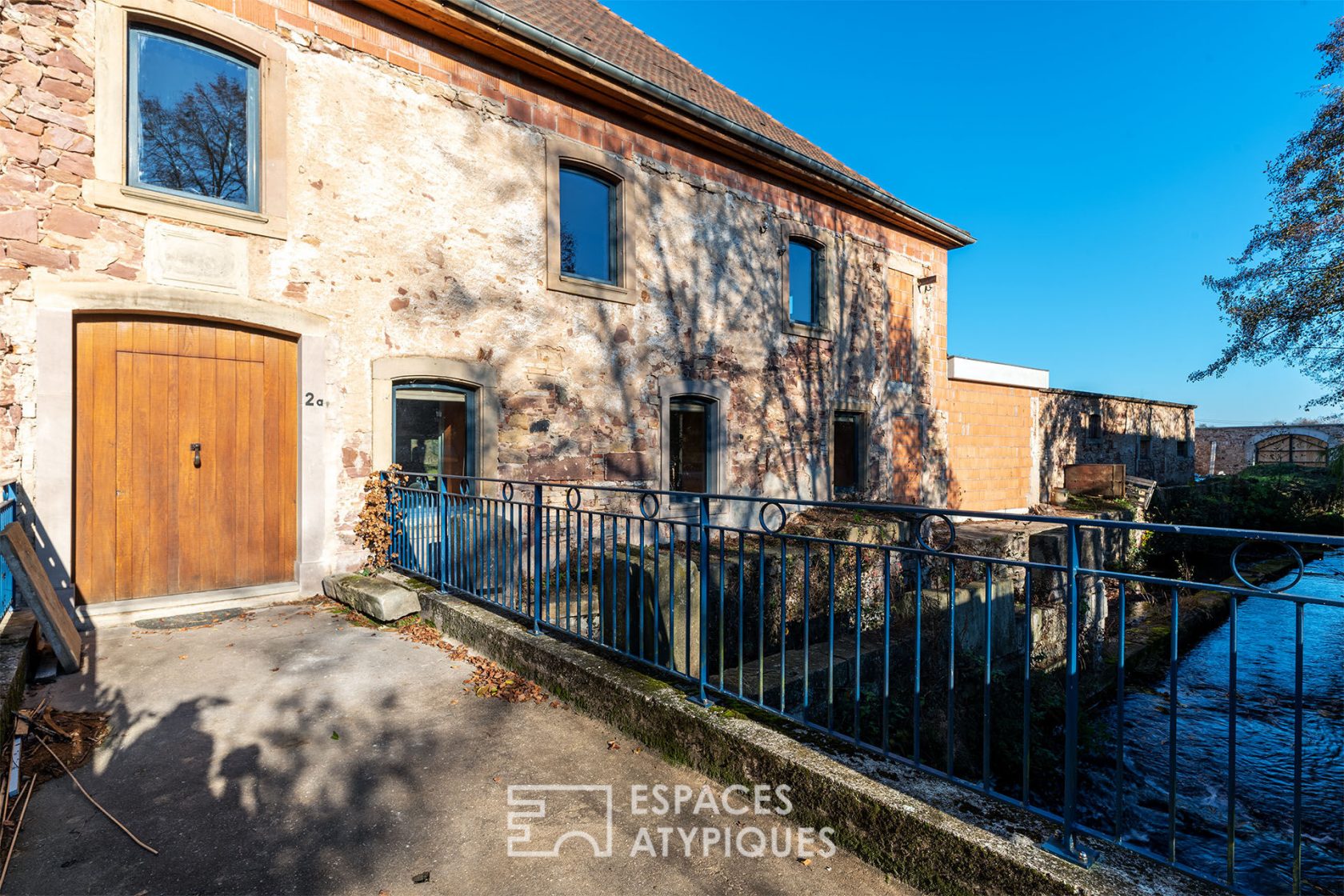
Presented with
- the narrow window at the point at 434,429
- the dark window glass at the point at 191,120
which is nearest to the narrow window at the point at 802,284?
the narrow window at the point at 434,429

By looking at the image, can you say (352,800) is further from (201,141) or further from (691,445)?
(691,445)

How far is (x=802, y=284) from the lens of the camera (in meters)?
10.4

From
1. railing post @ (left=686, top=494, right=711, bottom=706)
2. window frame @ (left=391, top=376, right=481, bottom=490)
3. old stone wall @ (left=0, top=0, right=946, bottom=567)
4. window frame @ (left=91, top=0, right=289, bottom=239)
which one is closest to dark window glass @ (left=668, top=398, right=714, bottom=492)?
old stone wall @ (left=0, top=0, right=946, bottom=567)

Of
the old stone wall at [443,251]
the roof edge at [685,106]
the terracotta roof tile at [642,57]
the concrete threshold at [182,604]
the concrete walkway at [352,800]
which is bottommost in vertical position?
the concrete walkway at [352,800]

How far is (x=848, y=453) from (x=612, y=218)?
564cm

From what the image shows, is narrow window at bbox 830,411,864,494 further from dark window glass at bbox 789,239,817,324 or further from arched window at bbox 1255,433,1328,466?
arched window at bbox 1255,433,1328,466

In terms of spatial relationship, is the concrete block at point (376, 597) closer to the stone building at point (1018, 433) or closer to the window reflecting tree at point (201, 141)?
the window reflecting tree at point (201, 141)

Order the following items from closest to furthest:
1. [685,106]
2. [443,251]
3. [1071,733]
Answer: [1071,733]
[443,251]
[685,106]

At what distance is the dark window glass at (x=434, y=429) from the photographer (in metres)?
6.36

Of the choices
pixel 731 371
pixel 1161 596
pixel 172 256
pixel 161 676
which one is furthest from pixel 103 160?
pixel 1161 596

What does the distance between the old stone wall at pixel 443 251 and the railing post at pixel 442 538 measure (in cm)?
135

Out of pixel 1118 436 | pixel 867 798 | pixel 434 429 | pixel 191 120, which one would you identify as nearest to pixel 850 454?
pixel 434 429

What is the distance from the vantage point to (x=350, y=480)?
233 inches

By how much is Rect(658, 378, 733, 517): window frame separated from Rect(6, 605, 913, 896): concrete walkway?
15.5ft
